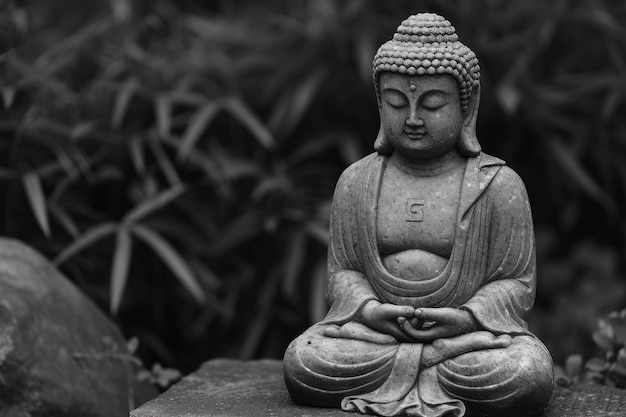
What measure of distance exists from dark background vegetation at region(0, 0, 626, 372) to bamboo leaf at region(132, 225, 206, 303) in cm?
3

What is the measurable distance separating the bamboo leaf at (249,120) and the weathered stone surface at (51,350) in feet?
5.37

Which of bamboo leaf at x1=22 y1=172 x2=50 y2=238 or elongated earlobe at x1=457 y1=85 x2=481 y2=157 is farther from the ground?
elongated earlobe at x1=457 y1=85 x2=481 y2=157

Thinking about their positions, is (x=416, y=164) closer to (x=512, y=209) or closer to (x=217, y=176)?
A: (x=512, y=209)

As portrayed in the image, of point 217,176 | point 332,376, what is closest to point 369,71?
point 217,176

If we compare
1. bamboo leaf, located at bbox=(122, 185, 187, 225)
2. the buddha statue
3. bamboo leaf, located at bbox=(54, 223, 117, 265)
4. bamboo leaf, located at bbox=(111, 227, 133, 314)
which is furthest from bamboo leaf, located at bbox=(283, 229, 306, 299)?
the buddha statue

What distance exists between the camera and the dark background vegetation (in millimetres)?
6922

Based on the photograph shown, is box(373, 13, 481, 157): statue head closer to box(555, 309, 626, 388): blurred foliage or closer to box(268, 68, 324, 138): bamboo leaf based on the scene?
box(555, 309, 626, 388): blurred foliage

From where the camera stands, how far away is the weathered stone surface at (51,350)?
16.5 feet

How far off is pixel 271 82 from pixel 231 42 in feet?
1.78

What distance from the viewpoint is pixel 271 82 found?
750 centimetres

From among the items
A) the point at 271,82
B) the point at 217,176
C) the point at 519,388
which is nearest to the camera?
the point at 519,388

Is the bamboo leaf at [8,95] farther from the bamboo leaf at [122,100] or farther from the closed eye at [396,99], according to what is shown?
the closed eye at [396,99]

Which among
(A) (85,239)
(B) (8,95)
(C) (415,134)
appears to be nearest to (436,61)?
(C) (415,134)

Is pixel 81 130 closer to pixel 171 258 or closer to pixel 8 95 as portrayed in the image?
pixel 8 95
